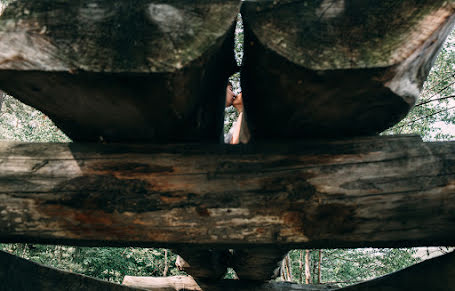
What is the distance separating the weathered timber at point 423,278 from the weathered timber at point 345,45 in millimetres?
785

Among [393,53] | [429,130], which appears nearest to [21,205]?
[393,53]

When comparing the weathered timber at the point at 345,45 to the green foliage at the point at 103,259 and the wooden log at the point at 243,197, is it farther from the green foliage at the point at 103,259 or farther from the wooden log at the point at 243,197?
the green foliage at the point at 103,259

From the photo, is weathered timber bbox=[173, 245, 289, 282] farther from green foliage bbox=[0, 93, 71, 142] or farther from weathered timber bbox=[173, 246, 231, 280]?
green foliage bbox=[0, 93, 71, 142]

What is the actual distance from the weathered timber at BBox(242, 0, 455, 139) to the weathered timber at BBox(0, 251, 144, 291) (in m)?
1.32

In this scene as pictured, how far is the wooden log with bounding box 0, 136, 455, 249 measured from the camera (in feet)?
3.67

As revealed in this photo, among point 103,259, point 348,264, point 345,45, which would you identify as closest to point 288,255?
point 348,264

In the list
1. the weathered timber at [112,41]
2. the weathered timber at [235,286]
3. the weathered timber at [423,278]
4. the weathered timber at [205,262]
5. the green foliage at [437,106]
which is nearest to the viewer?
the weathered timber at [112,41]

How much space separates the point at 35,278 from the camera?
1.48 meters

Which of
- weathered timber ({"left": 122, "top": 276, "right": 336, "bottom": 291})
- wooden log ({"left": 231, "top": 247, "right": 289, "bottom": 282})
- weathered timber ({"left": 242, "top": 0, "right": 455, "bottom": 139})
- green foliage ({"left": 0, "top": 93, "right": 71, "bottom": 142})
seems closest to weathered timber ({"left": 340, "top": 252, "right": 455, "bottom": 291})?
weathered timber ({"left": 242, "top": 0, "right": 455, "bottom": 139})

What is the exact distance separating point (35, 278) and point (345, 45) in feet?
5.32

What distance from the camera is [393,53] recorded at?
0.81 meters

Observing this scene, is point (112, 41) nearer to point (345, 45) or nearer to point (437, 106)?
point (345, 45)

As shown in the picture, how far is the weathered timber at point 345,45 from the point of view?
81 cm

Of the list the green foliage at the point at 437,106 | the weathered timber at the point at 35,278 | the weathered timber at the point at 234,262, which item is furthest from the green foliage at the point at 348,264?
the weathered timber at the point at 35,278
